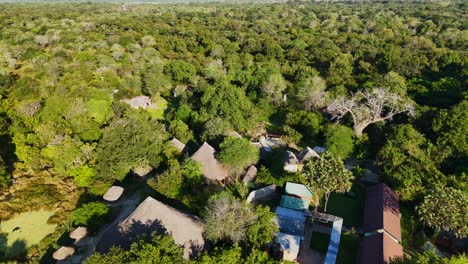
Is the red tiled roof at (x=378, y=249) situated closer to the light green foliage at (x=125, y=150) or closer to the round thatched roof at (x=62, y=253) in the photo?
the light green foliage at (x=125, y=150)

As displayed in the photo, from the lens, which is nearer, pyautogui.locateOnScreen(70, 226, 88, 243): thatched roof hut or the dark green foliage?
pyautogui.locateOnScreen(70, 226, 88, 243): thatched roof hut

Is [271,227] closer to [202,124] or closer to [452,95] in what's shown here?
[202,124]

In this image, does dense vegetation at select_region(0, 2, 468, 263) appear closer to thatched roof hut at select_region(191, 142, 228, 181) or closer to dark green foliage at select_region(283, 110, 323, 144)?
dark green foliage at select_region(283, 110, 323, 144)

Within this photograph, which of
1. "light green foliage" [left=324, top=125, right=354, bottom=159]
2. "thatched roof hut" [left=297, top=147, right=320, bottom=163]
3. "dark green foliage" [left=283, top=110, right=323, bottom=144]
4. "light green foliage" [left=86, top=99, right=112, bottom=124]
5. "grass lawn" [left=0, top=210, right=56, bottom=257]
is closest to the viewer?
"grass lawn" [left=0, top=210, right=56, bottom=257]

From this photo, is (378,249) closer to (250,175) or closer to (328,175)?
(328,175)

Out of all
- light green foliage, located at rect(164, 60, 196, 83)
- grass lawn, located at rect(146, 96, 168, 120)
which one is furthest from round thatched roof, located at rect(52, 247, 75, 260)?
light green foliage, located at rect(164, 60, 196, 83)

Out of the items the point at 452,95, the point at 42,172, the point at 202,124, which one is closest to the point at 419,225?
the point at 202,124
